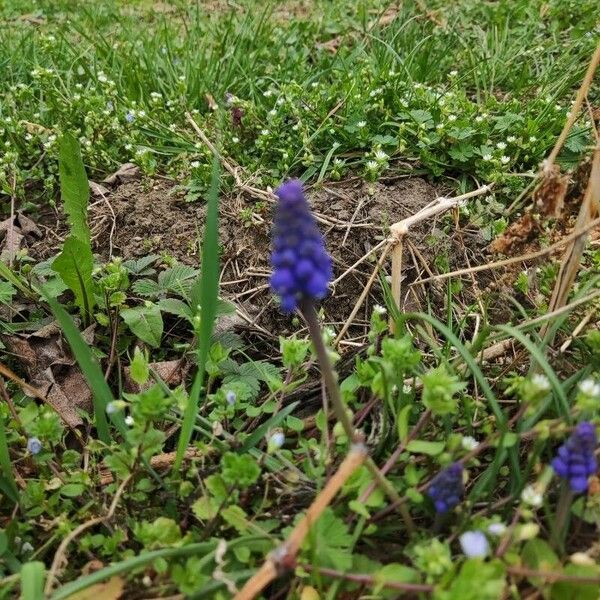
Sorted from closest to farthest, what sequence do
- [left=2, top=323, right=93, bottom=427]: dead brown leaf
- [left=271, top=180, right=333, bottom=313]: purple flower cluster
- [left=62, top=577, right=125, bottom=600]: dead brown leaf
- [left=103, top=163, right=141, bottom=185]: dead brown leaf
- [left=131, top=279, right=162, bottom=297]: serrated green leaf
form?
[left=271, top=180, right=333, bottom=313]: purple flower cluster → [left=62, top=577, right=125, bottom=600]: dead brown leaf → [left=2, top=323, right=93, bottom=427]: dead brown leaf → [left=131, top=279, right=162, bottom=297]: serrated green leaf → [left=103, top=163, right=141, bottom=185]: dead brown leaf

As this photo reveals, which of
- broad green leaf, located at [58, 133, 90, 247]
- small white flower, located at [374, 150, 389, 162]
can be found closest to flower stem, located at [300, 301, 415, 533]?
broad green leaf, located at [58, 133, 90, 247]

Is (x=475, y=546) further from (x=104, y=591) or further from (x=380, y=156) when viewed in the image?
(x=380, y=156)

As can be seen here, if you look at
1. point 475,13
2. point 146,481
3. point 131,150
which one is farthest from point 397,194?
point 475,13

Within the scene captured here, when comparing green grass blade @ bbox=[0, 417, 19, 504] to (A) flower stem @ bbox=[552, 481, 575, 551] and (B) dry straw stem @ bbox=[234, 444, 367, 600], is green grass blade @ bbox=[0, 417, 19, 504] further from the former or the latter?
(A) flower stem @ bbox=[552, 481, 575, 551]

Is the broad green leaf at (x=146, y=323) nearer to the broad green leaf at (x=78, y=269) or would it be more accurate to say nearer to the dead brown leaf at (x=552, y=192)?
the broad green leaf at (x=78, y=269)

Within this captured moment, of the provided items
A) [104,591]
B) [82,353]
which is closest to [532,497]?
[104,591]

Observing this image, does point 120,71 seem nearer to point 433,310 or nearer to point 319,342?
point 433,310
